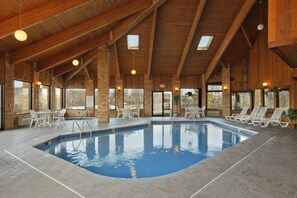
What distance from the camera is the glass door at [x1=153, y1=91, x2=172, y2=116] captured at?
54.2 ft

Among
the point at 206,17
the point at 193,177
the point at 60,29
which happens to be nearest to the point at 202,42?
the point at 206,17

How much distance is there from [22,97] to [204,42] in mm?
10190

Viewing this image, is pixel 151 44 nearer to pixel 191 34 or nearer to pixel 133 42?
pixel 133 42

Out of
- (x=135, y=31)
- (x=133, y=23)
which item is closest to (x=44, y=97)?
(x=135, y=31)

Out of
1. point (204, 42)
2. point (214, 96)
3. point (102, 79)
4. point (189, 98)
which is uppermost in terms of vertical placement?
point (204, 42)

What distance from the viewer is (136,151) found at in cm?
663

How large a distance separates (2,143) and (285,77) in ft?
39.8

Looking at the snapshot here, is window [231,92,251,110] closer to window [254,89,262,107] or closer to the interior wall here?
window [254,89,262,107]

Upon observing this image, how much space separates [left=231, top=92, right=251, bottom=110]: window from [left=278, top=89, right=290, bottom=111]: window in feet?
8.72

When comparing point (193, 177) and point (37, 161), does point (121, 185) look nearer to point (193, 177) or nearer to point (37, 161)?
point (193, 177)

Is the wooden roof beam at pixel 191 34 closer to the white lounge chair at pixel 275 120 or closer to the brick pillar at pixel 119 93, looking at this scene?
the brick pillar at pixel 119 93

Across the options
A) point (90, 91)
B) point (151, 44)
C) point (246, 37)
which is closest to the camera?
point (151, 44)

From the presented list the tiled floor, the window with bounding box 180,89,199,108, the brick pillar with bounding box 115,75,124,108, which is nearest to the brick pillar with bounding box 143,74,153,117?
the brick pillar with bounding box 115,75,124,108

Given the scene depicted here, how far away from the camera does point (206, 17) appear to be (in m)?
10.3
